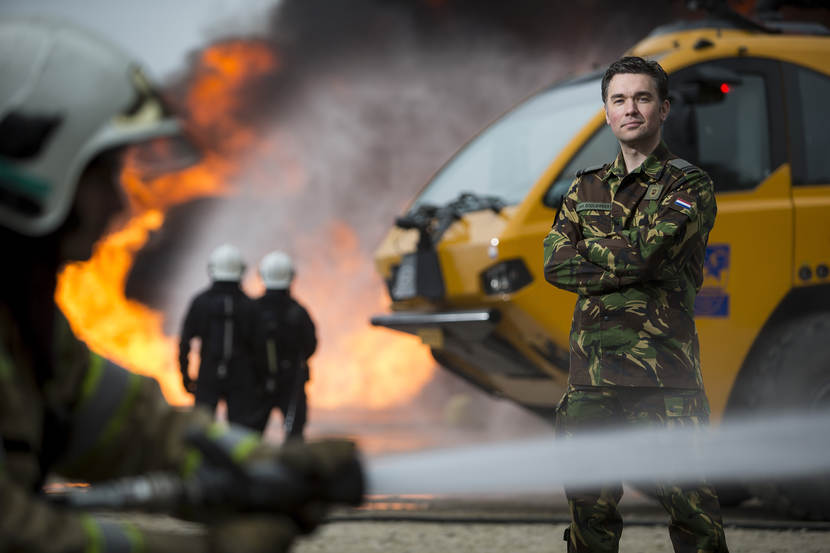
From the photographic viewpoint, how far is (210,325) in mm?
7781

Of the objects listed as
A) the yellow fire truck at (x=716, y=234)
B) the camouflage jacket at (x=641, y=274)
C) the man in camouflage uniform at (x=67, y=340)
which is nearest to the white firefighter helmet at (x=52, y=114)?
the man in camouflage uniform at (x=67, y=340)

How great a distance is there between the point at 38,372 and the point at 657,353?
7.26 feet

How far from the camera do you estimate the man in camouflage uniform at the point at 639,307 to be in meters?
3.48


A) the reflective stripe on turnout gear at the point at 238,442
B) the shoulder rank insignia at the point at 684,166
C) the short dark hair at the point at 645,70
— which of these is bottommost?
the reflective stripe on turnout gear at the point at 238,442

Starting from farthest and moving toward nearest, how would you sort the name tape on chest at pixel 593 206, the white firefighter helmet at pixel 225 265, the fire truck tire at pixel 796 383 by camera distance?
1. the white firefighter helmet at pixel 225 265
2. the fire truck tire at pixel 796 383
3. the name tape on chest at pixel 593 206

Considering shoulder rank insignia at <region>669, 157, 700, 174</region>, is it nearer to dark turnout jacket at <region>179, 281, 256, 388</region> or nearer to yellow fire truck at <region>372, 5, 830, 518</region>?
yellow fire truck at <region>372, 5, 830, 518</region>

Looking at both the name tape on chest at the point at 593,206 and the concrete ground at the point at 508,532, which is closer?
the name tape on chest at the point at 593,206

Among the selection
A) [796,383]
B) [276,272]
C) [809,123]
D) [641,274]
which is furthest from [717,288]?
[276,272]

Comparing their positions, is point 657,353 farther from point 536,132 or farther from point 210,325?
point 210,325

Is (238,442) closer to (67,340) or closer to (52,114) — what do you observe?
(67,340)

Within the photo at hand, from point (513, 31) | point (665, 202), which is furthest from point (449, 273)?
point (513, 31)

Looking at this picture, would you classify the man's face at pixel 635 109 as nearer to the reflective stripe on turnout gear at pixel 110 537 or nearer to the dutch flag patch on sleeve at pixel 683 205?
the dutch flag patch on sleeve at pixel 683 205

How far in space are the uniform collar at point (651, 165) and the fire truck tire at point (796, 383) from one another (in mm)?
2387

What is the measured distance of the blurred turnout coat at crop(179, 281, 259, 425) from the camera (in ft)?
25.3
